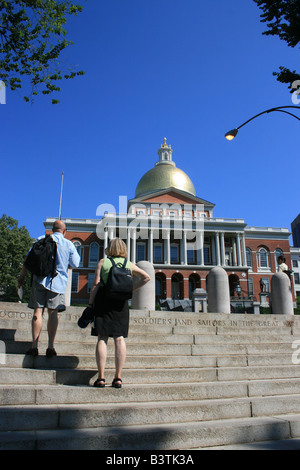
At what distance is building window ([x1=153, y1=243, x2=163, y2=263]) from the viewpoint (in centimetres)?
5641

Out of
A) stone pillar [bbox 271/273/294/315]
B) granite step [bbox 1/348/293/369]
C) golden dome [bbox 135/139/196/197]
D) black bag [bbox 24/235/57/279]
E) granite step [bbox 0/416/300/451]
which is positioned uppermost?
golden dome [bbox 135/139/196/197]

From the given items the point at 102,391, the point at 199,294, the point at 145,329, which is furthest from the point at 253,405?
the point at 199,294

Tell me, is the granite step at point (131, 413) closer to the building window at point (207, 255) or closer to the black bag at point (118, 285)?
the black bag at point (118, 285)

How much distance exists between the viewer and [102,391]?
4.36 m

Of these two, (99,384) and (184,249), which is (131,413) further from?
(184,249)

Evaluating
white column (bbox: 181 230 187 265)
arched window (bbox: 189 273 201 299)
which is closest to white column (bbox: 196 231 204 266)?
arched window (bbox: 189 273 201 299)

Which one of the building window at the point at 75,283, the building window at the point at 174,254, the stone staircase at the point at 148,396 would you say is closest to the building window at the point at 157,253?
the building window at the point at 174,254

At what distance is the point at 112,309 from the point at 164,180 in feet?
200

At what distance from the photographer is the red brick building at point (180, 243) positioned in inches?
2095

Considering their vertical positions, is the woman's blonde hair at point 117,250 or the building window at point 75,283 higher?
the building window at point 75,283

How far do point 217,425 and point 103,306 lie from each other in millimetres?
1922

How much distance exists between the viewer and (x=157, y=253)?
56969 millimetres

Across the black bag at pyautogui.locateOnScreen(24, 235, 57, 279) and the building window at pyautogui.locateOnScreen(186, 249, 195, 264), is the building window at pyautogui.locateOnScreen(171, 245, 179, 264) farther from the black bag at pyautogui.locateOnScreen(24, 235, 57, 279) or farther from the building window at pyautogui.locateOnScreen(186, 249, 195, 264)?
the black bag at pyautogui.locateOnScreen(24, 235, 57, 279)
